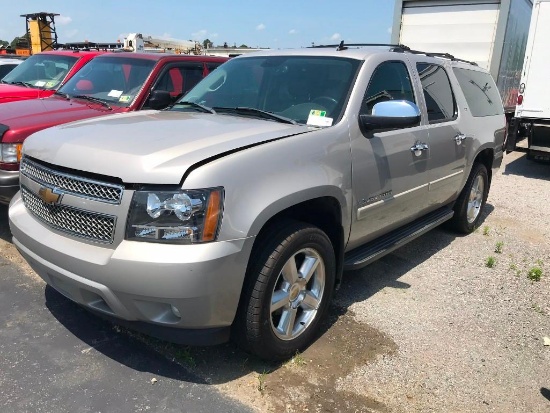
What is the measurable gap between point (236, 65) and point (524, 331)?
308cm

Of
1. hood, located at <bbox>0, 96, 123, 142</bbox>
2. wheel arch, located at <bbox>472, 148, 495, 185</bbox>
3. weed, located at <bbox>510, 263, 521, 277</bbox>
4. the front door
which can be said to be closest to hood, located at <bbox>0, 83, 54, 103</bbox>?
hood, located at <bbox>0, 96, 123, 142</bbox>

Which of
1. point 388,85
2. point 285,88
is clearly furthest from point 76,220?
point 388,85

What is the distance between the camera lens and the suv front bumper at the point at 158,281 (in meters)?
2.40

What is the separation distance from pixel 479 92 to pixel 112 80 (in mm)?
4382

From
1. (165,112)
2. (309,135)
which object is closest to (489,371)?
(309,135)

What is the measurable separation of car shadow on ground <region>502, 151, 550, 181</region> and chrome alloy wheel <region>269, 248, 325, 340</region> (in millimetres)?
7653

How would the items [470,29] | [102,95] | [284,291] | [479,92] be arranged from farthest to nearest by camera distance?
[470,29], [102,95], [479,92], [284,291]

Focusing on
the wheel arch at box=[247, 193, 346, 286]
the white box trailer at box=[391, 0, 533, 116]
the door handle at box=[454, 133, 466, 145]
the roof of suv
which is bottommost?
the wheel arch at box=[247, 193, 346, 286]

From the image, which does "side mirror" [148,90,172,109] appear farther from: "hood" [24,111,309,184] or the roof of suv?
"hood" [24,111,309,184]

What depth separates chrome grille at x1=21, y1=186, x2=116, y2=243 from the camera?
101 inches

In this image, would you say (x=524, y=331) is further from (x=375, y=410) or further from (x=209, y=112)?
(x=209, y=112)

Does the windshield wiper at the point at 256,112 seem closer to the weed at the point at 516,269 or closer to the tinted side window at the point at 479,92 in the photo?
the tinted side window at the point at 479,92

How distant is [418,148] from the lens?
3.99m

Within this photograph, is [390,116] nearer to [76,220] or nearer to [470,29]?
[76,220]
